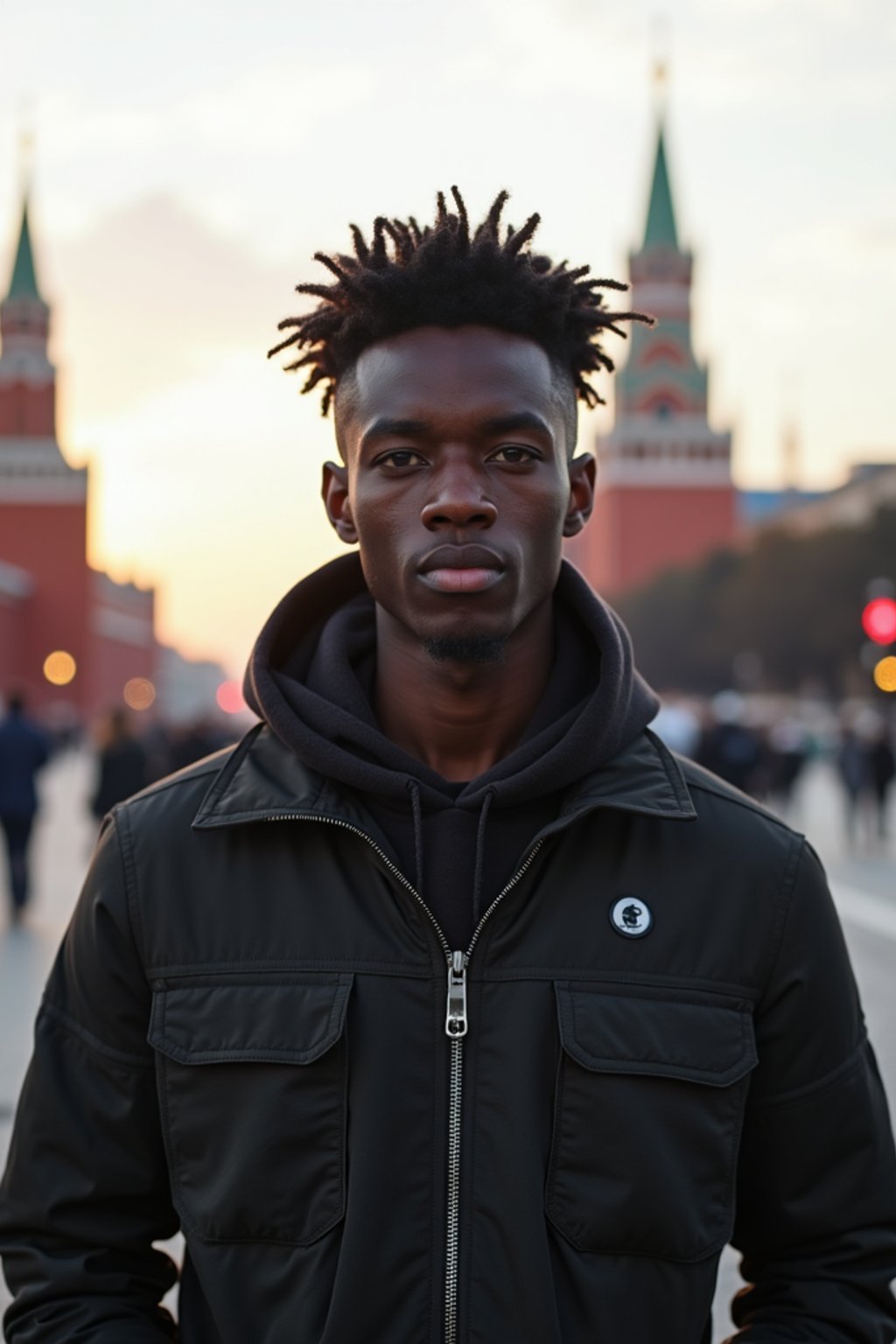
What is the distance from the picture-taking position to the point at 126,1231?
185cm

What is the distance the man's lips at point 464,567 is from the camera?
188 cm

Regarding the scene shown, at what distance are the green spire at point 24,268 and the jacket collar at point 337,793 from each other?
6528 cm

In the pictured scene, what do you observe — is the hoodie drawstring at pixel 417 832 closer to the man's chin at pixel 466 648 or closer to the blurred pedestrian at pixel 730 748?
the man's chin at pixel 466 648

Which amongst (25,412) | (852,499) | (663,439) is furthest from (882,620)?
(852,499)

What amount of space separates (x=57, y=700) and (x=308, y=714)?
61.0m

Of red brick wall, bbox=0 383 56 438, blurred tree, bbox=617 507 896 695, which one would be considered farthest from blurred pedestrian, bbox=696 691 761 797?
red brick wall, bbox=0 383 56 438

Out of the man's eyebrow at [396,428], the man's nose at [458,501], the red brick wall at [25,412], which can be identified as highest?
the red brick wall at [25,412]

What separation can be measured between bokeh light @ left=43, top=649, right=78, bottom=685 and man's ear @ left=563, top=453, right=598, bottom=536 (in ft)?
199

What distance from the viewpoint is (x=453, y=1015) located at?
1798 millimetres

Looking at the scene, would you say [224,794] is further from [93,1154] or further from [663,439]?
[663,439]

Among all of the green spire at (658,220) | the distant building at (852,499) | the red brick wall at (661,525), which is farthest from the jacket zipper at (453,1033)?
the green spire at (658,220)

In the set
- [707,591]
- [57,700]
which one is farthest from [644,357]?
[57,700]

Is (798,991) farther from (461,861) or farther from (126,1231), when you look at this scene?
(126,1231)

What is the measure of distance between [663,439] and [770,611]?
2151 cm
